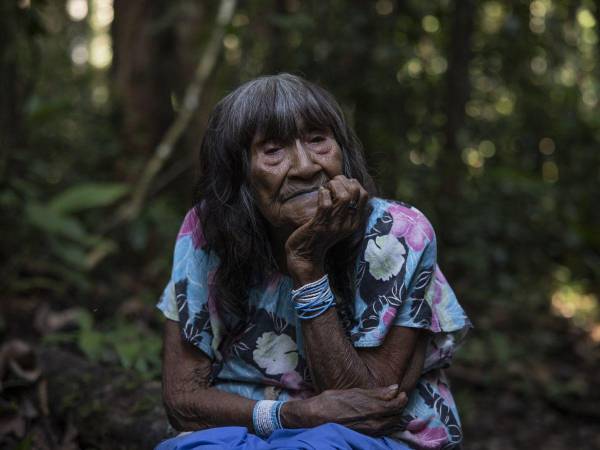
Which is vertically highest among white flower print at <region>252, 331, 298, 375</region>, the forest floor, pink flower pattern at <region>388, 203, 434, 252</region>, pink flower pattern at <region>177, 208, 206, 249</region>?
pink flower pattern at <region>388, 203, 434, 252</region>

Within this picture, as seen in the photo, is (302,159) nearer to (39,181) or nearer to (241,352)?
(241,352)

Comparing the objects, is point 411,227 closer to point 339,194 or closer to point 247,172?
point 339,194

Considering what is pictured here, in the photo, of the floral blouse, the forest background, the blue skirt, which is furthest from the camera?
the forest background

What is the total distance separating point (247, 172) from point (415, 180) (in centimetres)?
336

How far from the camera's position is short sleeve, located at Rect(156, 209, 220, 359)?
2.53 meters

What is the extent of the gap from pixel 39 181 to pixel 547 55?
4.19 m

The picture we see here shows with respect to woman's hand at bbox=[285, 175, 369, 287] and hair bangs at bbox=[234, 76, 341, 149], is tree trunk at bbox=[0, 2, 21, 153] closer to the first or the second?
hair bangs at bbox=[234, 76, 341, 149]

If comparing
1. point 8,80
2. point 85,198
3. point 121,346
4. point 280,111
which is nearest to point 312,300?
point 280,111

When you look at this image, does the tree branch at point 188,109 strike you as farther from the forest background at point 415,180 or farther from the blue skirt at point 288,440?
the blue skirt at point 288,440

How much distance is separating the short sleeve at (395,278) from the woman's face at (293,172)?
0.76ft

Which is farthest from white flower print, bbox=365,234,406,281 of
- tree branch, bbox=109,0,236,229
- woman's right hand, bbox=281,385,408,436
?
tree branch, bbox=109,0,236,229

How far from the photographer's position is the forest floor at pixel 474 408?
133 inches

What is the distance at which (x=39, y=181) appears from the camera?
6457 mm

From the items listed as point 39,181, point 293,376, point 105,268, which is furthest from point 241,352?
point 39,181
